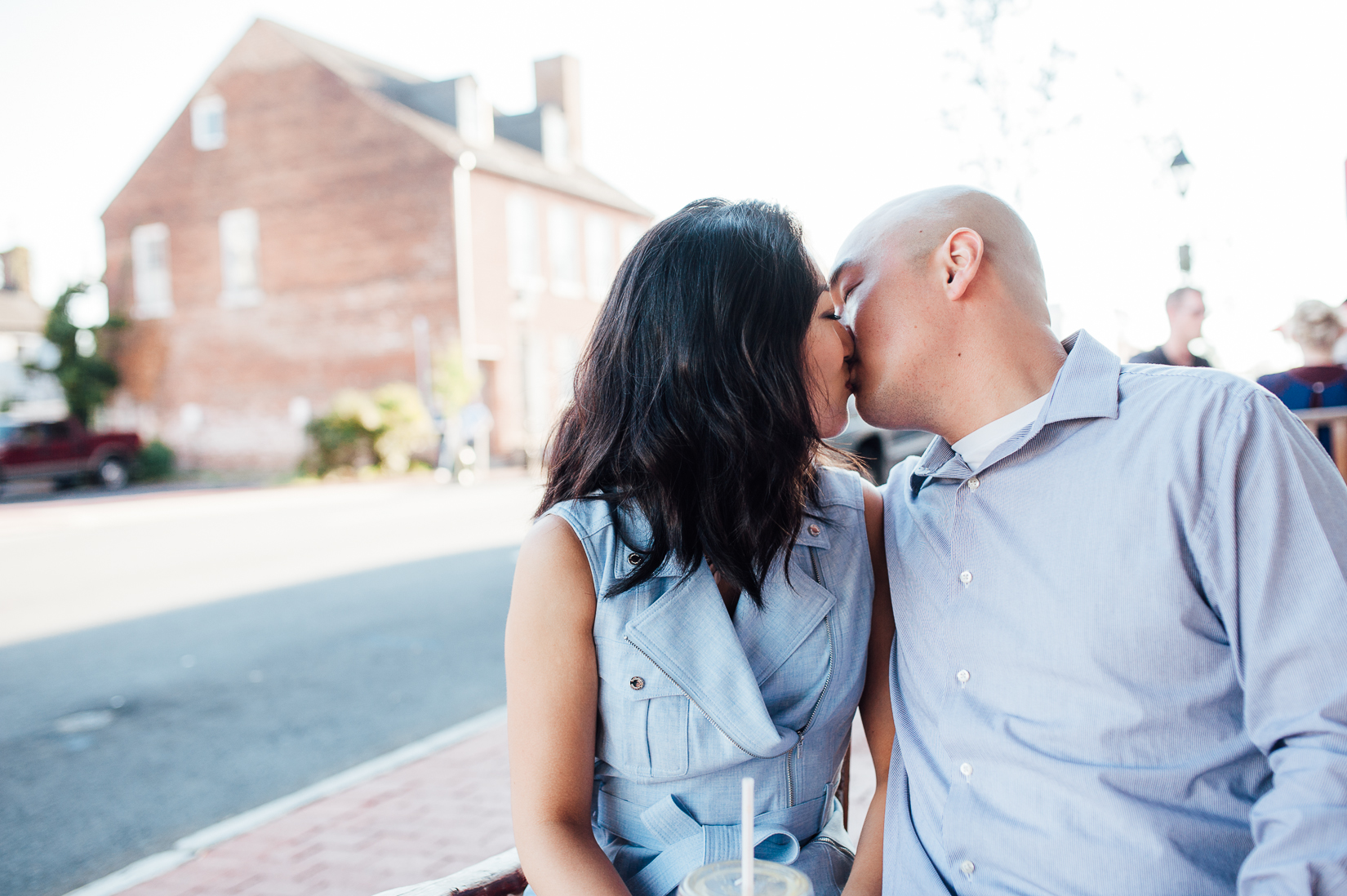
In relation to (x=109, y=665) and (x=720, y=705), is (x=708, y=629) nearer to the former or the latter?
(x=720, y=705)

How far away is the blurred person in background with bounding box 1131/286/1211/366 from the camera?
6160mm

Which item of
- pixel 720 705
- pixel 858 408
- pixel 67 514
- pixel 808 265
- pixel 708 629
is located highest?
pixel 808 265

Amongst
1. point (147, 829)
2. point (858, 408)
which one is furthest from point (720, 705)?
point (147, 829)

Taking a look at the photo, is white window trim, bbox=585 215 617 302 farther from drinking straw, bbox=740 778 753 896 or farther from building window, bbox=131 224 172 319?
drinking straw, bbox=740 778 753 896

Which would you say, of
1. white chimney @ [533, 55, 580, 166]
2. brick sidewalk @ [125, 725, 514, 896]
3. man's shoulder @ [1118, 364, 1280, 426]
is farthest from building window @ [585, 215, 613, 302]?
man's shoulder @ [1118, 364, 1280, 426]

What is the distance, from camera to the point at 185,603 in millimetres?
8758

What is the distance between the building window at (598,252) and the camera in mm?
31125

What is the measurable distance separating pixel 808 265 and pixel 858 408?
314 mm

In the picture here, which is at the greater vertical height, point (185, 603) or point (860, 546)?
point (860, 546)

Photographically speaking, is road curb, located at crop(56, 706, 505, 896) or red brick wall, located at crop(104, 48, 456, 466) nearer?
road curb, located at crop(56, 706, 505, 896)

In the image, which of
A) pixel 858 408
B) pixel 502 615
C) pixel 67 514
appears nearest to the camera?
pixel 858 408

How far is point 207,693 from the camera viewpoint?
6.07 metres

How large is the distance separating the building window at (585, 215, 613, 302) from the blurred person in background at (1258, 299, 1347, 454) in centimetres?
2581

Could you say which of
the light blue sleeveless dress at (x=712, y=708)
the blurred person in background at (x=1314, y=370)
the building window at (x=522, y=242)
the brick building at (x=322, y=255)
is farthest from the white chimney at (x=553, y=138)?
the light blue sleeveless dress at (x=712, y=708)
